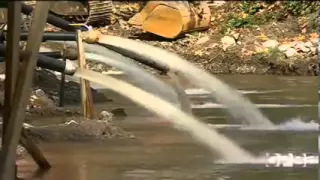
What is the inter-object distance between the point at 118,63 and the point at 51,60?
3.06 metres

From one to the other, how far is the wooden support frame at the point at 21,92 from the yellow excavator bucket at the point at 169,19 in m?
8.07

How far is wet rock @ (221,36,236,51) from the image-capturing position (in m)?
10.8

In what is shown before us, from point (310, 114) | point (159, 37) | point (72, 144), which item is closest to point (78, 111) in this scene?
point (72, 144)

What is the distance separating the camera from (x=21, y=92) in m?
2.79

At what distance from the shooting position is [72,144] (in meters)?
5.11

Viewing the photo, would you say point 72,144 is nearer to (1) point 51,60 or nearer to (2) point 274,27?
(1) point 51,60

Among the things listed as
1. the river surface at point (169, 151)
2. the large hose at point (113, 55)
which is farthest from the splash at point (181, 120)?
the large hose at point (113, 55)

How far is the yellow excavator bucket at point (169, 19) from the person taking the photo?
1095 centimetres

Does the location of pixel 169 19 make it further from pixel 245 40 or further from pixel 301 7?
pixel 301 7

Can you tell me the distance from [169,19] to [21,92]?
27.2 feet

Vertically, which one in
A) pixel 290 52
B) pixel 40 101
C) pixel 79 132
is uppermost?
pixel 290 52

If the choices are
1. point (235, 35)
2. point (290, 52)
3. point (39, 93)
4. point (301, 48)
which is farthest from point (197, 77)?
point (235, 35)

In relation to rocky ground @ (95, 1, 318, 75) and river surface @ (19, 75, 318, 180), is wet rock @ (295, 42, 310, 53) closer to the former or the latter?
rocky ground @ (95, 1, 318, 75)

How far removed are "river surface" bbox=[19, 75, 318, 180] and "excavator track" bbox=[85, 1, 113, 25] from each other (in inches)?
188
